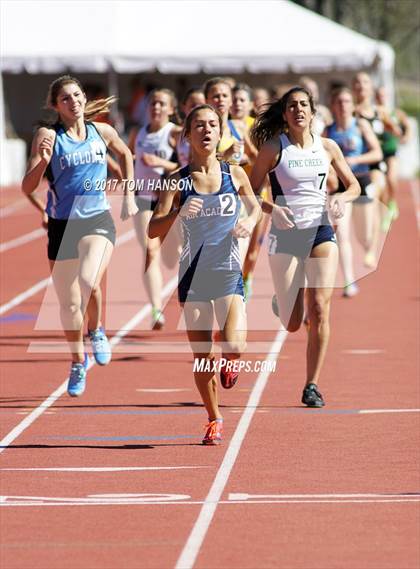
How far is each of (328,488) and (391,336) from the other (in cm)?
622

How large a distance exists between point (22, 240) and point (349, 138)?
32.7ft

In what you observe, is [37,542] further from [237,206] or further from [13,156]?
[13,156]

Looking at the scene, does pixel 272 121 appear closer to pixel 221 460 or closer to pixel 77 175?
pixel 77 175

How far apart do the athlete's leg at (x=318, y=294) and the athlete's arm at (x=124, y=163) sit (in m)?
1.37

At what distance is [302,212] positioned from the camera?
11320 mm

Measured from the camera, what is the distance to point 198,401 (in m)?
11.7

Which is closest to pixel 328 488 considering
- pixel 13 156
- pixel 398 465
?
pixel 398 465

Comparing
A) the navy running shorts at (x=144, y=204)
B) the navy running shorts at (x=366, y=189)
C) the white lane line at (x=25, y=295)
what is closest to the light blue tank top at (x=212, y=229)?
the navy running shorts at (x=144, y=204)

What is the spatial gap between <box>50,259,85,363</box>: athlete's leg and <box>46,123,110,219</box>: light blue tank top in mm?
353

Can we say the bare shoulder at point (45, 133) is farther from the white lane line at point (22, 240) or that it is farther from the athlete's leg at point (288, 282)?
the white lane line at point (22, 240)

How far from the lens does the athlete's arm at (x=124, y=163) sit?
465 inches

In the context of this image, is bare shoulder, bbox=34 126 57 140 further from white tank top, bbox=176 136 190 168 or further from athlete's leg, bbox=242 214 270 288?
athlete's leg, bbox=242 214 270 288

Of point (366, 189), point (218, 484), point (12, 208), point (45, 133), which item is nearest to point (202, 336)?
point (218, 484)

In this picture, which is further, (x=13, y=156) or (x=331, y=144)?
(x=13, y=156)
